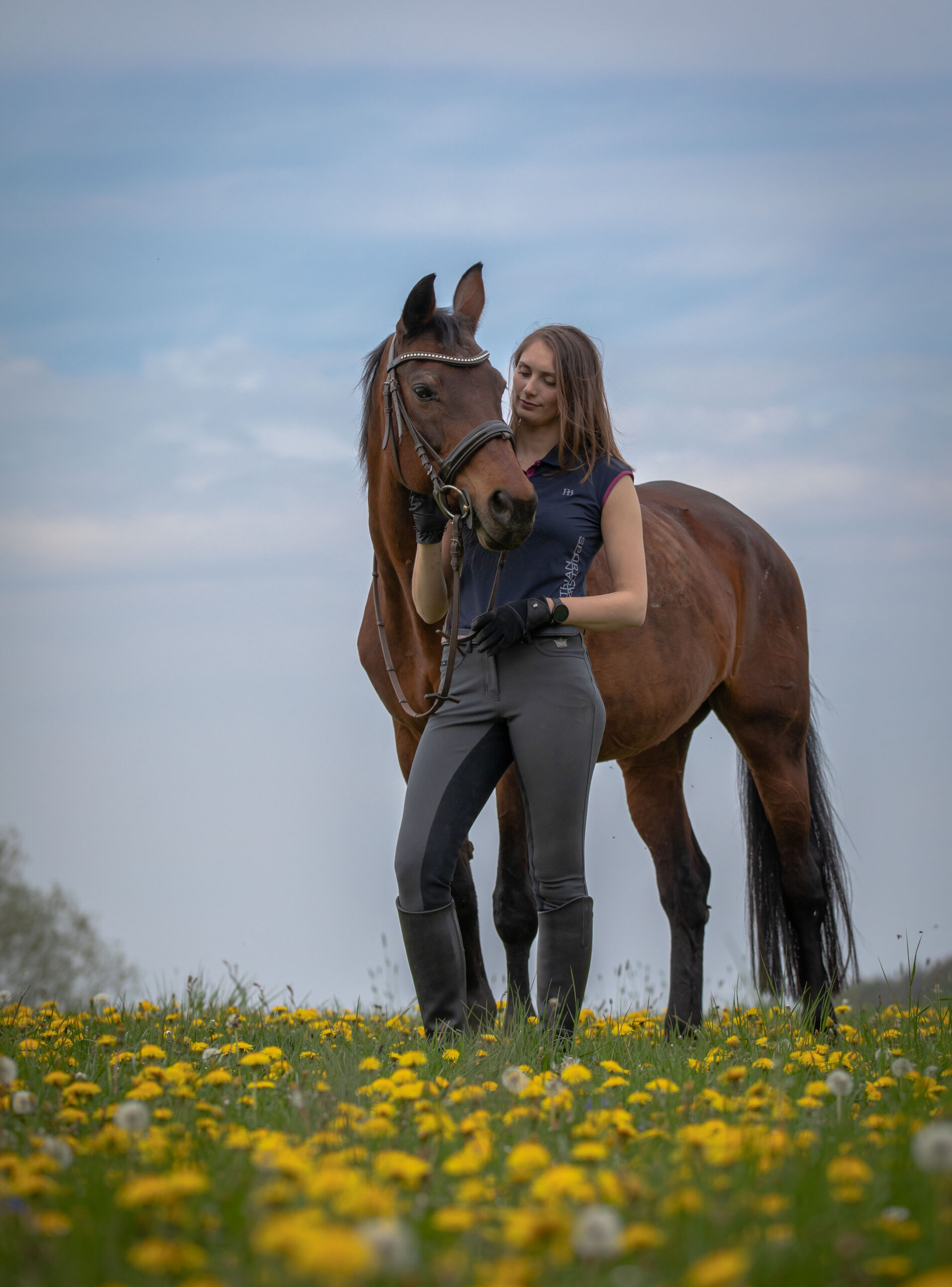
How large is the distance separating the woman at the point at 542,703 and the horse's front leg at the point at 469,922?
639 millimetres

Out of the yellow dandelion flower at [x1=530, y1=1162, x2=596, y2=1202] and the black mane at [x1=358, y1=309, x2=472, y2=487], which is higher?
the black mane at [x1=358, y1=309, x2=472, y2=487]

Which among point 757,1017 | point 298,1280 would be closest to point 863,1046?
point 757,1017

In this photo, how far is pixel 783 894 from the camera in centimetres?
550

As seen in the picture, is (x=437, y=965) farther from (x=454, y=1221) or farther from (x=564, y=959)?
(x=454, y=1221)

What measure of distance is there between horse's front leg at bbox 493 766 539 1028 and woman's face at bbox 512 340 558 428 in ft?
4.49

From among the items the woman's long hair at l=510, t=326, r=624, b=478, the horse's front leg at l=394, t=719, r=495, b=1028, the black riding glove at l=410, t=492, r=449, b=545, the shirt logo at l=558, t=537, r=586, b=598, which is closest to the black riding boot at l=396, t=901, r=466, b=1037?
the horse's front leg at l=394, t=719, r=495, b=1028

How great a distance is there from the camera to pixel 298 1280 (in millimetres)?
1064

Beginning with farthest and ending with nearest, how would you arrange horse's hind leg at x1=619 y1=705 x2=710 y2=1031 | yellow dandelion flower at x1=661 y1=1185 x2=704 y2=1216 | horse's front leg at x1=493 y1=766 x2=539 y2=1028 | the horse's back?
horse's hind leg at x1=619 y1=705 x2=710 y2=1031, the horse's back, horse's front leg at x1=493 y1=766 x2=539 y2=1028, yellow dandelion flower at x1=661 y1=1185 x2=704 y2=1216

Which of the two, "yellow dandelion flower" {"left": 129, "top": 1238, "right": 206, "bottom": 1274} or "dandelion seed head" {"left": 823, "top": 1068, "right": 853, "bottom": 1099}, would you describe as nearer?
"yellow dandelion flower" {"left": 129, "top": 1238, "right": 206, "bottom": 1274}

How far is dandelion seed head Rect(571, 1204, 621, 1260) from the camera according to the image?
1057 mm

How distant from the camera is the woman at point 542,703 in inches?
122

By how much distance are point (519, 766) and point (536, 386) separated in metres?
1.19

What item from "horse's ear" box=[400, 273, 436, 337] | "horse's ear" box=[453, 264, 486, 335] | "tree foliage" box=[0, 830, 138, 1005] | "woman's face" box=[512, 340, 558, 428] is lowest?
"tree foliage" box=[0, 830, 138, 1005]

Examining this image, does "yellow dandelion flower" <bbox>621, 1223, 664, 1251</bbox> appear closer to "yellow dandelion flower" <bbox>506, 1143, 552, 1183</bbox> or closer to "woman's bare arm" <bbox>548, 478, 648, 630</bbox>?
"yellow dandelion flower" <bbox>506, 1143, 552, 1183</bbox>
